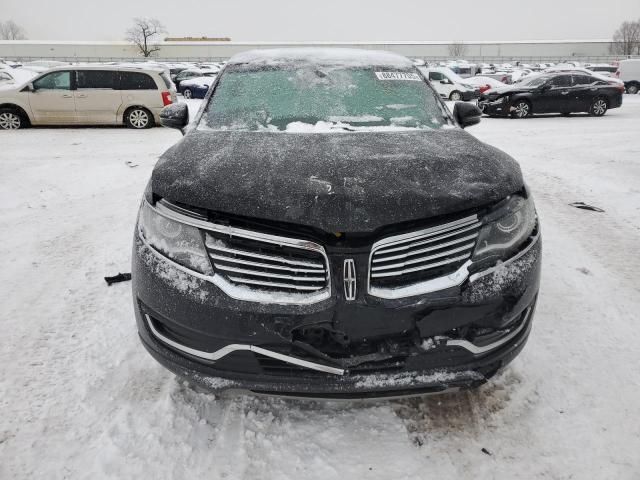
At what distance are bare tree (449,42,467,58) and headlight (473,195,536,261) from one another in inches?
3613

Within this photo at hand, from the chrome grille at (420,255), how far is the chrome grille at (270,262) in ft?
0.68

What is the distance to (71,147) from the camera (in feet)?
30.1

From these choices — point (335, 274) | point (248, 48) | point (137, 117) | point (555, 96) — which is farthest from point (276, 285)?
point (248, 48)

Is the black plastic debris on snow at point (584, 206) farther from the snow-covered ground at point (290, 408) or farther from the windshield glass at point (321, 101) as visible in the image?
the windshield glass at point (321, 101)

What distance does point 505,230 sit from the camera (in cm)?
192

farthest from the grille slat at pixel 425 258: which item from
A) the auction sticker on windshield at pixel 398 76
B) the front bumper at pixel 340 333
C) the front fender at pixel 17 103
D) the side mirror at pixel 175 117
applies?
the front fender at pixel 17 103

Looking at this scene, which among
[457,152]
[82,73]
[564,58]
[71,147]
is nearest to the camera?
[457,152]

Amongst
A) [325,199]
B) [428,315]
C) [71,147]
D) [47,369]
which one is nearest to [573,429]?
[428,315]

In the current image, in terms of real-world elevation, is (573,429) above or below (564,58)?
below

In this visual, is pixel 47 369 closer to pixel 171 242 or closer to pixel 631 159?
pixel 171 242

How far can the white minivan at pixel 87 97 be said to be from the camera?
37.7 feet

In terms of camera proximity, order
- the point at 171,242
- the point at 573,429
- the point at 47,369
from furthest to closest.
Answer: the point at 47,369 → the point at 573,429 → the point at 171,242

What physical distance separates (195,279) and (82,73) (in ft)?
39.9

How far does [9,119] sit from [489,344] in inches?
520
